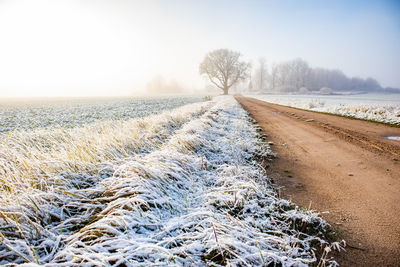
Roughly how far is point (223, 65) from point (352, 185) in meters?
48.5

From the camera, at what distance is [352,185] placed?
3.04 m

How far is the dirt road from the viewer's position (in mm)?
1857

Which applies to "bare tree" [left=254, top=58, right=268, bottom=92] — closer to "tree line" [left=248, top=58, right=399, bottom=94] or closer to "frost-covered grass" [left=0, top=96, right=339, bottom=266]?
"tree line" [left=248, top=58, right=399, bottom=94]

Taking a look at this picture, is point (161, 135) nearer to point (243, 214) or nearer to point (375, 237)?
point (243, 214)

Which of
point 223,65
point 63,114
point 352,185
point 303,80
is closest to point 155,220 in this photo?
point 352,185

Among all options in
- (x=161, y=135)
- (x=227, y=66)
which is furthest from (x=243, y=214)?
(x=227, y=66)

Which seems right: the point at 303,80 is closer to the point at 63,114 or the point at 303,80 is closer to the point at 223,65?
the point at 223,65

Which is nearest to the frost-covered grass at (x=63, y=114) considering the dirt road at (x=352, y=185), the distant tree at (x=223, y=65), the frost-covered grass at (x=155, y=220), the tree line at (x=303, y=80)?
the frost-covered grass at (x=155, y=220)

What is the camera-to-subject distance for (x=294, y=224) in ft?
6.54

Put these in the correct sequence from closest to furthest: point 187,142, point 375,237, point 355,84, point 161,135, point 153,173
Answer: point 375,237 < point 153,173 < point 187,142 < point 161,135 < point 355,84

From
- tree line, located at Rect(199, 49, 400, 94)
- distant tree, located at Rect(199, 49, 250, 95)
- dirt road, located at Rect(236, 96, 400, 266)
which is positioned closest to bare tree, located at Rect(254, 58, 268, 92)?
tree line, located at Rect(199, 49, 400, 94)

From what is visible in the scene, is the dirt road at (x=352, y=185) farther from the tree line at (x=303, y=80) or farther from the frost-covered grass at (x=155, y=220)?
the tree line at (x=303, y=80)

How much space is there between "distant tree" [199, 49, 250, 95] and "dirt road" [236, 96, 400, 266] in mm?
44520

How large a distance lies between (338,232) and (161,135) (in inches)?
174
